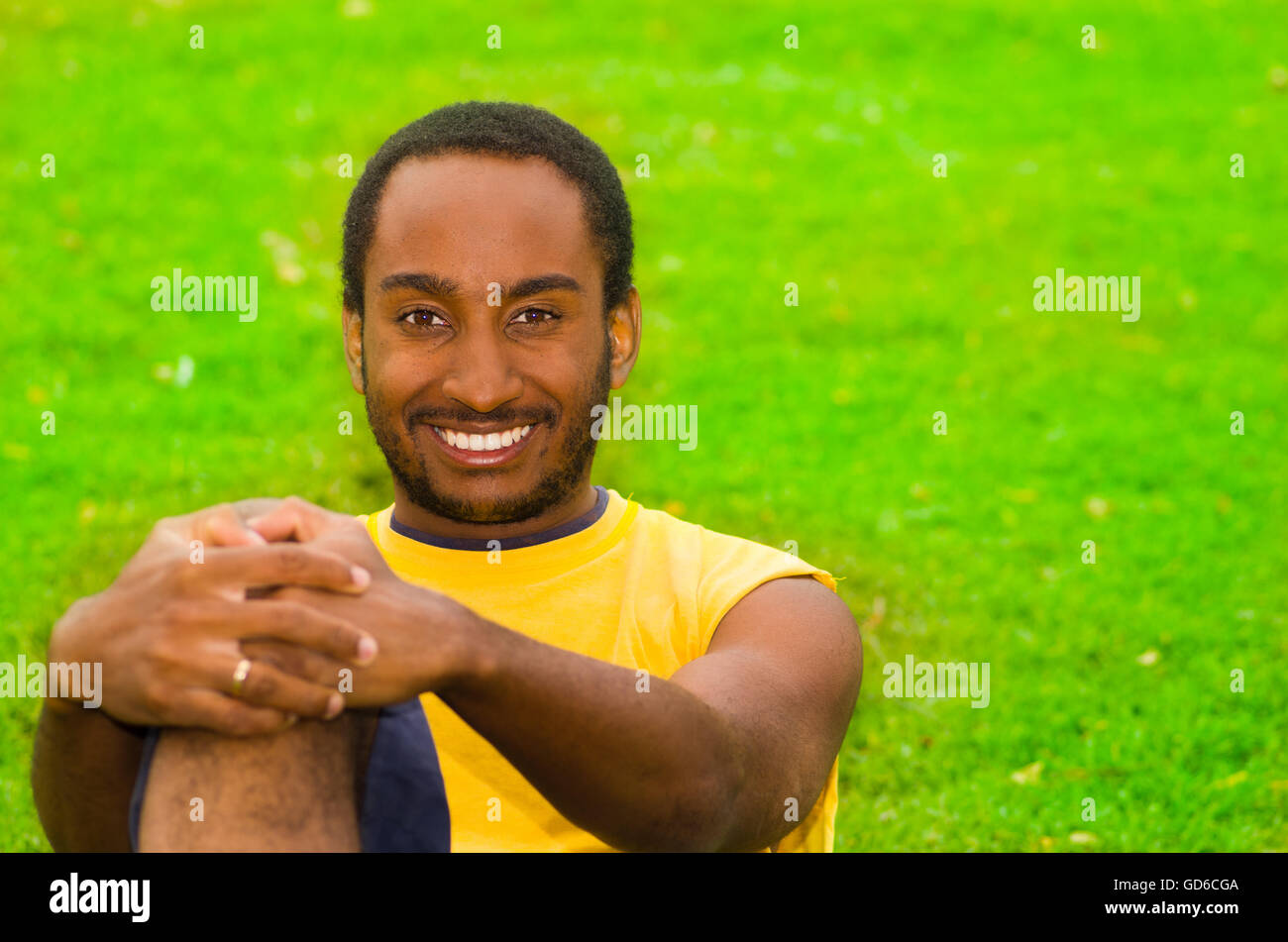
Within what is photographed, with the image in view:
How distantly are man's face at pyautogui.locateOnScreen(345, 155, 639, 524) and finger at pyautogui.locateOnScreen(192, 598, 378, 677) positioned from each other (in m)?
0.96

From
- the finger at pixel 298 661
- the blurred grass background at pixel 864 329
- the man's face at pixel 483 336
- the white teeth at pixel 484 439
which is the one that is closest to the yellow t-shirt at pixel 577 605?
the man's face at pixel 483 336

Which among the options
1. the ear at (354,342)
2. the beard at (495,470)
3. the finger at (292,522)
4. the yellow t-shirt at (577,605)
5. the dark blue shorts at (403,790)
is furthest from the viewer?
the ear at (354,342)

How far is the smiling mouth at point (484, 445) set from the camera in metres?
3.34

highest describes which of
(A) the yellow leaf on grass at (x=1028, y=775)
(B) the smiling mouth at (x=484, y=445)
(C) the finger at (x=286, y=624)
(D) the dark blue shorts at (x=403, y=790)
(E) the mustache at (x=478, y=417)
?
(E) the mustache at (x=478, y=417)

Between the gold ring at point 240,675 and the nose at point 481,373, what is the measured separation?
3.43 feet

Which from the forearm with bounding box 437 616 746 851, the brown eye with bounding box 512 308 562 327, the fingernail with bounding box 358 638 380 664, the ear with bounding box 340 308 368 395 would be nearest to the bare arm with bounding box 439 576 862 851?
the forearm with bounding box 437 616 746 851

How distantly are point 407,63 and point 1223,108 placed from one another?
8142 millimetres

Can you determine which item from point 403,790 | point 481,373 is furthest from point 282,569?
point 481,373

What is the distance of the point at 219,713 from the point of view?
92.7 inches

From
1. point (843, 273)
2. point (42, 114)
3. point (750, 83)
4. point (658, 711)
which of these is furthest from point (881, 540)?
point (42, 114)

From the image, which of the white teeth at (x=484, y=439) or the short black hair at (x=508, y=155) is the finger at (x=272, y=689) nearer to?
the white teeth at (x=484, y=439)

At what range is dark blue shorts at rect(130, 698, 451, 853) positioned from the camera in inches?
108

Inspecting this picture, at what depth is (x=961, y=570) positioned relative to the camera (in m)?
7.28
